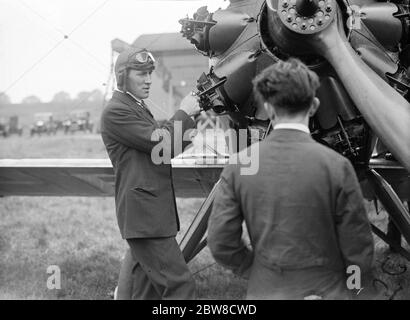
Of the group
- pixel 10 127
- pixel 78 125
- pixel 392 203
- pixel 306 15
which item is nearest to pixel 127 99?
pixel 306 15

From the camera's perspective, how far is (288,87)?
1945 millimetres

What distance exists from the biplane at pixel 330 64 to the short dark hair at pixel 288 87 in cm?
80

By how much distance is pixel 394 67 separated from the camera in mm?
3178

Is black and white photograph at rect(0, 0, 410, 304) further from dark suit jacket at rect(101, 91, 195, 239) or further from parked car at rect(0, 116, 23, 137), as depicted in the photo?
parked car at rect(0, 116, 23, 137)

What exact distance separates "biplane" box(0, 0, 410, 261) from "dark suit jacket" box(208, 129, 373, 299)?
0.95 meters

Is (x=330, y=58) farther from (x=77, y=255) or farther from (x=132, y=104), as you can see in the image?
(x=77, y=255)

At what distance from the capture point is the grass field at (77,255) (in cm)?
487

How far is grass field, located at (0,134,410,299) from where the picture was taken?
4.87m

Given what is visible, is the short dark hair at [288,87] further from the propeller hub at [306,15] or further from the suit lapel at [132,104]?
the suit lapel at [132,104]

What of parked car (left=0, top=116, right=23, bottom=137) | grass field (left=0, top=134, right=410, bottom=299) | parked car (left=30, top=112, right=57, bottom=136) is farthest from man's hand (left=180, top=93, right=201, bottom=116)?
parked car (left=0, top=116, right=23, bottom=137)

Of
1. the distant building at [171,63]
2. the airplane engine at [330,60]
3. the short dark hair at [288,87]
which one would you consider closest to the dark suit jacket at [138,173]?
the airplane engine at [330,60]
